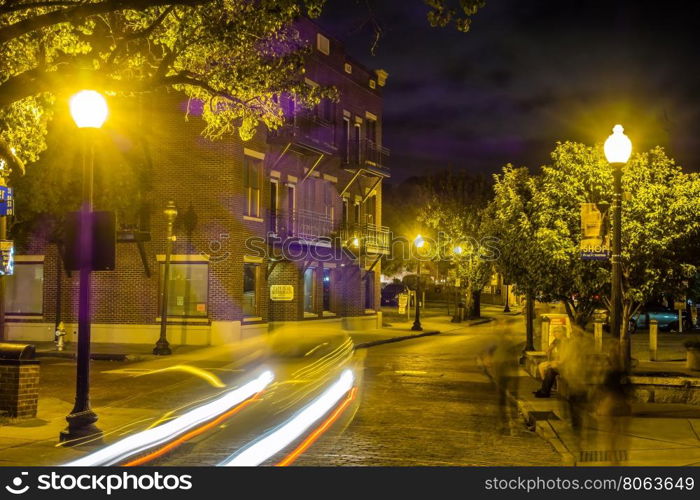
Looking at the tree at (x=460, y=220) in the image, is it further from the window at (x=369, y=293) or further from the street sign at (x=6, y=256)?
the street sign at (x=6, y=256)

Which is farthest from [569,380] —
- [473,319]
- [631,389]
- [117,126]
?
[473,319]

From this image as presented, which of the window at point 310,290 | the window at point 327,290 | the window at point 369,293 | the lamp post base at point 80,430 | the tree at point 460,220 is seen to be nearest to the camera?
the lamp post base at point 80,430

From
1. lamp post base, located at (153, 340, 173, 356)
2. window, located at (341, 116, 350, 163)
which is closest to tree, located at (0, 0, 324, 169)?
lamp post base, located at (153, 340, 173, 356)

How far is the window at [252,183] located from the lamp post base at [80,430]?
1834cm

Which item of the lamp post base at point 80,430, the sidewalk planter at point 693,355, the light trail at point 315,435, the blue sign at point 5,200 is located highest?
the blue sign at point 5,200

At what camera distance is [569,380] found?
13.9m

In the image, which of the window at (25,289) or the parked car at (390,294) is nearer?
the window at (25,289)

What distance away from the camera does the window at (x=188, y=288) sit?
28312 mm

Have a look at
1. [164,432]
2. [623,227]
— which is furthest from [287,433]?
[623,227]

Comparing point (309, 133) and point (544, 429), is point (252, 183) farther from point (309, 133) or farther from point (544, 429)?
point (544, 429)

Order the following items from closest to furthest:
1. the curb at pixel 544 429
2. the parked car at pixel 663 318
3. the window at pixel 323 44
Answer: the curb at pixel 544 429 → the window at pixel 323 44 → the parked car at pixel 663 318

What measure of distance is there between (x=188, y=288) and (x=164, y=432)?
17742 mm

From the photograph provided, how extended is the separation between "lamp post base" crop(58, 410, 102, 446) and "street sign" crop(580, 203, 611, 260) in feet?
29.4

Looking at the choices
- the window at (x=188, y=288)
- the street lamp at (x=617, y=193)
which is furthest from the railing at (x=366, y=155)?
the street lamp at (x=617, y=193)
